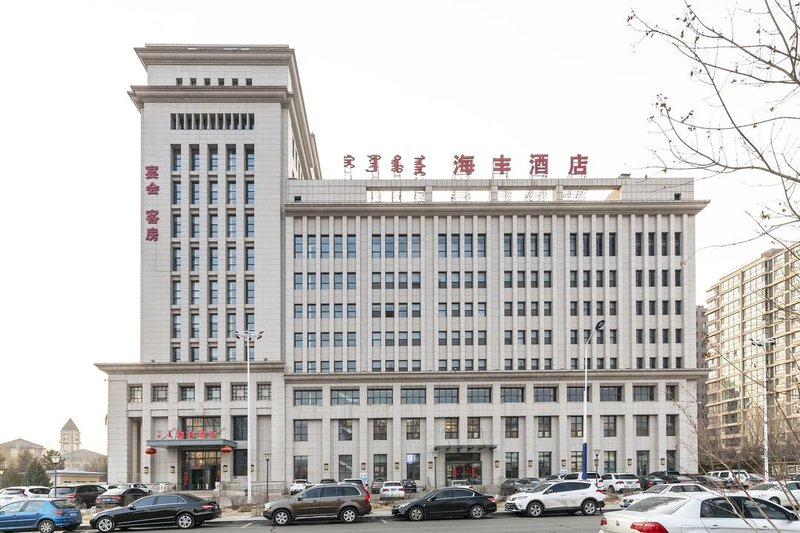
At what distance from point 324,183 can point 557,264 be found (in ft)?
68.8

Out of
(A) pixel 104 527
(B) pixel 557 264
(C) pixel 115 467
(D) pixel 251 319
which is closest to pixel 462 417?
(B) pixel 557 264

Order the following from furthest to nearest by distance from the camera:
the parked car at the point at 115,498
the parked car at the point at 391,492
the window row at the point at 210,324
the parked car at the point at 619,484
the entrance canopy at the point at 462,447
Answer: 1. the window row at the point at 210,324
2. the entrance canopy at the point at 462,447
3. the parked car at the point at 619,484
4. the parked car at the point at 391,492
5. the parked car at the point at 115,498

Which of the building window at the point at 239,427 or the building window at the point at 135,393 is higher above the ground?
the building window at the point at 135,393

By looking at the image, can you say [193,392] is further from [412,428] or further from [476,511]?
[476,511]

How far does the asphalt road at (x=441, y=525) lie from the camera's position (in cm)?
2330

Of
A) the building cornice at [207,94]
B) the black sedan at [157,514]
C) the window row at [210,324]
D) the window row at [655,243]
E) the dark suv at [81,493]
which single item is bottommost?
the dark suv at [81,493]

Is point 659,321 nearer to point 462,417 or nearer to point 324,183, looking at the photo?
point 462,417

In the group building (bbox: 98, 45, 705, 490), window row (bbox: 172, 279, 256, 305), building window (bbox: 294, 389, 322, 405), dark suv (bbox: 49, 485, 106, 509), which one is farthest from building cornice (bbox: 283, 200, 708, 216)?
dark suv (bbox: 49, 485, 106, 509)

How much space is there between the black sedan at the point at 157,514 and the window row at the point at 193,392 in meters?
31.2

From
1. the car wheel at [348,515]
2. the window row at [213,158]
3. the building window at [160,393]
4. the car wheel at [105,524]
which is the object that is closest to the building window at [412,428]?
the building window at [160,393]

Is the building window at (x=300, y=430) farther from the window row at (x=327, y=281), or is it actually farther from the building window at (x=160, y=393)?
the window row at (x=327, y=281)

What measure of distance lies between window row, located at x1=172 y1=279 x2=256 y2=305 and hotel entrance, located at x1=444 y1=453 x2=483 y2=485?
21007mm

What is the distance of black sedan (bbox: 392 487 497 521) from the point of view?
2773 centimetres

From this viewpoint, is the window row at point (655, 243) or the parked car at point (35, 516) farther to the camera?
the window row at point (655, 243)
